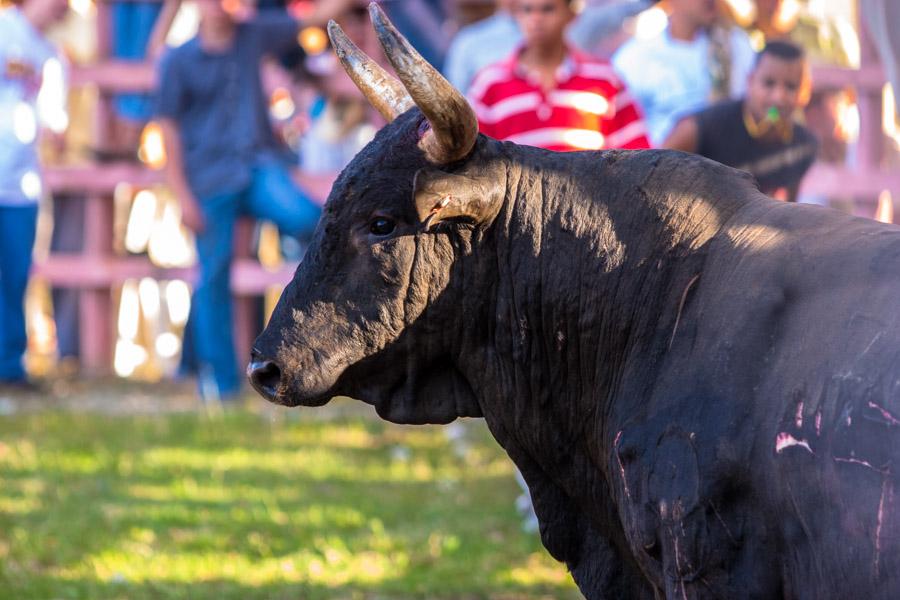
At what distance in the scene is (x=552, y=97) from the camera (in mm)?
5504

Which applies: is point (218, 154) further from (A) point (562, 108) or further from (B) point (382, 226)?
(B) point (382, 226)

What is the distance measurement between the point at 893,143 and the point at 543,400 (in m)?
7.30

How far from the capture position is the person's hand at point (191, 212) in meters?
9.07

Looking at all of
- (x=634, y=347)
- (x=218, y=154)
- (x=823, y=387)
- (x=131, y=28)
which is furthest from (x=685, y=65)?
(x=131, y=28)

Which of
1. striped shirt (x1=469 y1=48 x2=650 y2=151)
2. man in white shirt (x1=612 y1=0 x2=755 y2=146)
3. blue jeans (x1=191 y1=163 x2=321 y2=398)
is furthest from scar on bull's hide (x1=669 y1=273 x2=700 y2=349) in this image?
blue jeans (x1=191 y1=163 x2=321 y2=398)

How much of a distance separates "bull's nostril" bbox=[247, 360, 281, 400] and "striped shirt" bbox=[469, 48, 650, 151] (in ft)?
8.13

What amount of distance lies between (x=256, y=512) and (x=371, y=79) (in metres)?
3.36

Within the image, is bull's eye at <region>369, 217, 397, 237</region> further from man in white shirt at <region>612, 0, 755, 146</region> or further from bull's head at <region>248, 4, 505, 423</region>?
man in white shirt at <region>612, 0, 755, 146</region>

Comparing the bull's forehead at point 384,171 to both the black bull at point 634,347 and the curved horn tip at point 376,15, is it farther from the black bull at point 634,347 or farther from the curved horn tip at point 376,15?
the curved horn tip at point 376,15

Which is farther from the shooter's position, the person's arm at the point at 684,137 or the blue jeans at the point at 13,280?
the blue jeans at the point at 13,280

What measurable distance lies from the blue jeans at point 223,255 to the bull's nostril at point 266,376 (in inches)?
231

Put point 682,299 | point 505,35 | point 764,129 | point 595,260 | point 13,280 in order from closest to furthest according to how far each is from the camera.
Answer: point 682,299 → point 595,260 → point 764,129 → point 505,35 → point 13,280

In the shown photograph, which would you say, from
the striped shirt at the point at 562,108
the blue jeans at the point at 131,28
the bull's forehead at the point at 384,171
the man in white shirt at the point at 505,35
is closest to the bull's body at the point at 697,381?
the bull's forehead at the point at 384,171

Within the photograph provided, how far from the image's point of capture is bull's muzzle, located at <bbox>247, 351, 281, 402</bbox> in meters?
3.09
